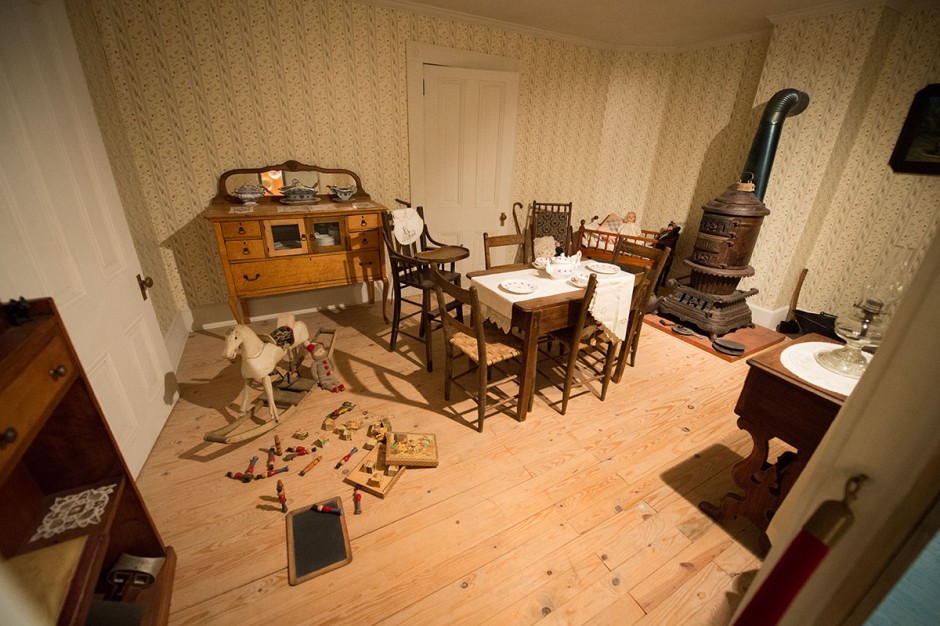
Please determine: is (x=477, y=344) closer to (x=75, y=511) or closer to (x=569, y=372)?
(x=569, y=372)

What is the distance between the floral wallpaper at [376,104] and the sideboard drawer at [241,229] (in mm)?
523

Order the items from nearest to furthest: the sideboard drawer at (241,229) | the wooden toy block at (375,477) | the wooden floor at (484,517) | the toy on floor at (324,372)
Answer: the wooden floor at (484,517)
the wooden toy block at (375,477)
the toy on floor at (324,372)
the sideboard drawer at (241,229)

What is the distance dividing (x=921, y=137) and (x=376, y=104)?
447 centimetres

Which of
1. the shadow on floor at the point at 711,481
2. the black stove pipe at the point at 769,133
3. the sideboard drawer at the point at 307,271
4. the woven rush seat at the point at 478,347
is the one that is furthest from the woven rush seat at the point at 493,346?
the black stove pipe at the point at 769,133

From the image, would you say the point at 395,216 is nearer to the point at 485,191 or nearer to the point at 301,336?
the point at 301,336

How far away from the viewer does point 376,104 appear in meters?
3.49

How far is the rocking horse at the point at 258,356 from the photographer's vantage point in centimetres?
203

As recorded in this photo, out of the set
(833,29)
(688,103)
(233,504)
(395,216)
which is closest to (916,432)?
(233,504)

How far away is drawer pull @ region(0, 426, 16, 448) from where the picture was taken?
73 cm

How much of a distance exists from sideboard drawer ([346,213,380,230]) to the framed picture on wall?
4.32 meters

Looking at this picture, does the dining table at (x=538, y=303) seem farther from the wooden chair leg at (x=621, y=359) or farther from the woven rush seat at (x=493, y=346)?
the wooden chair leg at (x=621, y=359)

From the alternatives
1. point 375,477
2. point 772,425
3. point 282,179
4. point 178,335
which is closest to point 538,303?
point 772,425

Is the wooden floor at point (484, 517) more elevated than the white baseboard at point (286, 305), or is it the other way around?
the white baseboard at point (286, 305)

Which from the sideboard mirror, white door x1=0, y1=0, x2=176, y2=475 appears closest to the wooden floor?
white door x1=0, y1=0, x2=176, y2=475
